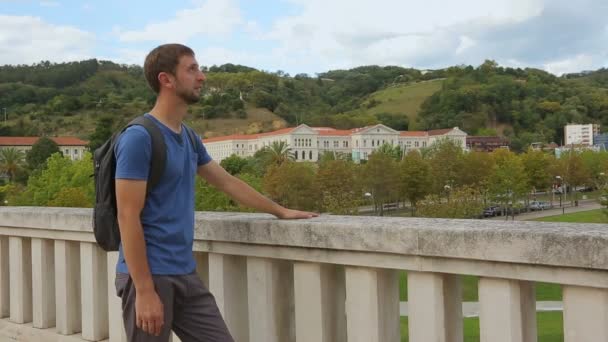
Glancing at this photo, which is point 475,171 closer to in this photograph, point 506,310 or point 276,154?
point 276,154

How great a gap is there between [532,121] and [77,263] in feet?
644

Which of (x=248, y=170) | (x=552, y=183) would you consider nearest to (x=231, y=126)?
(x=248, y=170)

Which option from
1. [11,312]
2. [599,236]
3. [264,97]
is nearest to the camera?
[599,236]

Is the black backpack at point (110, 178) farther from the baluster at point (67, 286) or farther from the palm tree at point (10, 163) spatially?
the palm tree at point (10, 163)

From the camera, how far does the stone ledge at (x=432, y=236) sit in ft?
7.83

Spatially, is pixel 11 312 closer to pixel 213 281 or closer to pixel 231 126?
pixel 213 281

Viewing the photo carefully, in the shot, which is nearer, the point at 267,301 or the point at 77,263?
the point at 267,301

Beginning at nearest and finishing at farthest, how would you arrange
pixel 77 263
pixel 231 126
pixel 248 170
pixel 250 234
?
1. pixel 250 234
2. pixel 77 263
3. pixel 248 170
4. pixel 231 126

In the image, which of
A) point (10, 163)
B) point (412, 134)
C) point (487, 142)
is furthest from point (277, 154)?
point (487, 142)

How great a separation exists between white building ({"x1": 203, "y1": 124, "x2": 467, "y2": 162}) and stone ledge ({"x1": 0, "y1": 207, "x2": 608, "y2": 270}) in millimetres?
143932

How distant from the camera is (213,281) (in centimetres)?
374

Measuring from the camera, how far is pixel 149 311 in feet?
8.92

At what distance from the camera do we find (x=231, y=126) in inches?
7185

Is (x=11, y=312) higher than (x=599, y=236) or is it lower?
lower
